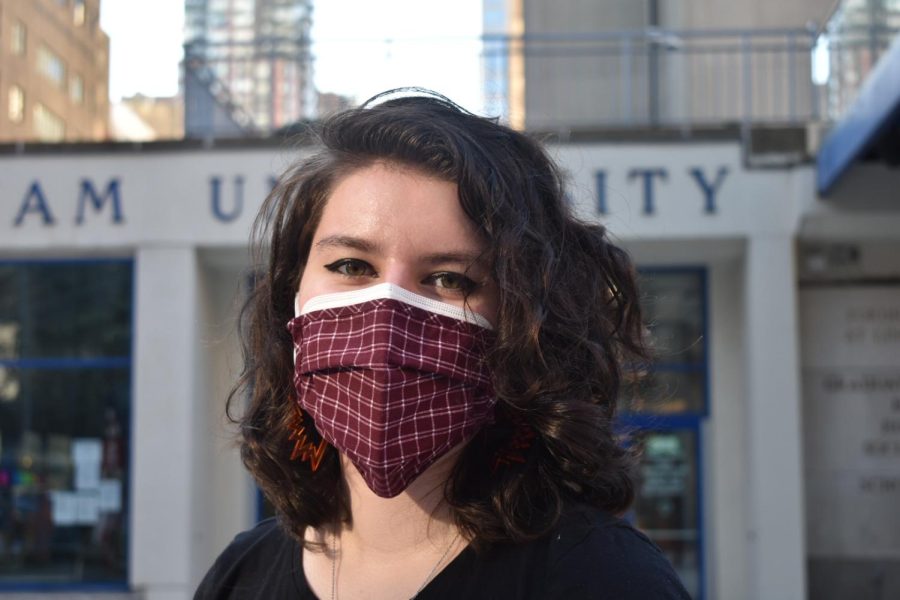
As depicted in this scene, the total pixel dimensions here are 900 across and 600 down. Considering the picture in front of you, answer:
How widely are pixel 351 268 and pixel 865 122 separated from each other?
6835mm

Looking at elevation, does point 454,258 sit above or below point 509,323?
above

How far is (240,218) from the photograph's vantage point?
9.84m

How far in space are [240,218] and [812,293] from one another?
497 centimetres

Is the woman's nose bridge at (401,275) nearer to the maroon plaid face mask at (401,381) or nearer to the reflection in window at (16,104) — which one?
the maroon plaid face mask at (401,381)

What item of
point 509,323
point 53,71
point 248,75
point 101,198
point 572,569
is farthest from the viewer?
point 53,71

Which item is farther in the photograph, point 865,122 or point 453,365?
point 865,122

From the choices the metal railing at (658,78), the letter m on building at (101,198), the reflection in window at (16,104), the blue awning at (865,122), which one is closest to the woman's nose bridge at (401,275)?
the blue awning at (865,122)

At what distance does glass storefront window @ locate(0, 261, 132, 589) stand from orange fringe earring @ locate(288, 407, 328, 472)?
845 cm

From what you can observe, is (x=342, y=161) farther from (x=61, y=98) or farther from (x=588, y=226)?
(x=61, y=98)

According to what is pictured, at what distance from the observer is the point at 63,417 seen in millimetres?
10359

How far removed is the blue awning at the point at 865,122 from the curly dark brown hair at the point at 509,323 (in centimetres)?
581

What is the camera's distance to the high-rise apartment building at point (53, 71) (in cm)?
1044

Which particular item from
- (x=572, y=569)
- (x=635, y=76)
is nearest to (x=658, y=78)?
(x=635, y=76)

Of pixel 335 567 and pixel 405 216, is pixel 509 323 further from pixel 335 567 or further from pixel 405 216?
pixel 335 567
